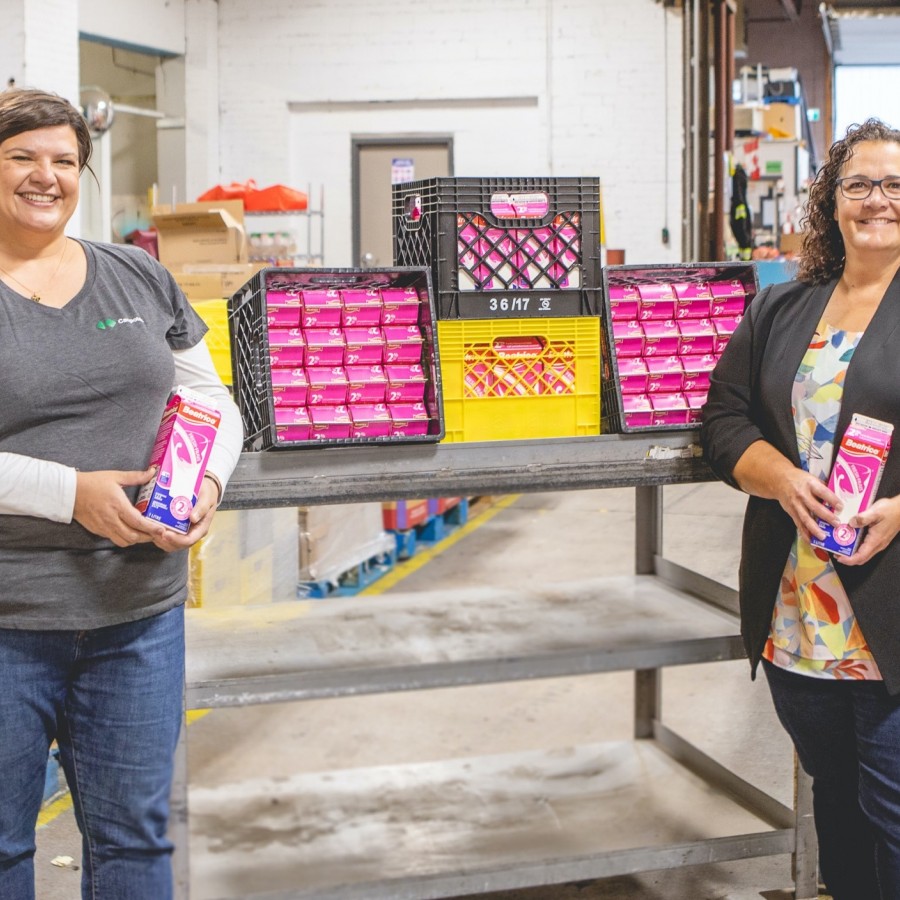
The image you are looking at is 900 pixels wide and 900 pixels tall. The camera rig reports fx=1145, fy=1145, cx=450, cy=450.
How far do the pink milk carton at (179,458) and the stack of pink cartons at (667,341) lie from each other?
940 mm

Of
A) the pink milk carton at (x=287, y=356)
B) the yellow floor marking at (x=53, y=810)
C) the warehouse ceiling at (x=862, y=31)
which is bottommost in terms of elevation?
the yellow floor marking at (x=53, y=810)

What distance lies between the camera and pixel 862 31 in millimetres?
16422

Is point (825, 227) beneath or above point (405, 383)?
above

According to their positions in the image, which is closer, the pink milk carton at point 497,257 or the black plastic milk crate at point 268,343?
the black plastic milk crate at point 268,343

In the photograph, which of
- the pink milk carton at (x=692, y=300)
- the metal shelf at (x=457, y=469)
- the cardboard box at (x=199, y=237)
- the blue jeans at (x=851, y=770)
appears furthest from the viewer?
the cardboard box at (x=199, y=237)

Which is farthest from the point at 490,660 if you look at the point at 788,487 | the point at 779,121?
the point at 779,121

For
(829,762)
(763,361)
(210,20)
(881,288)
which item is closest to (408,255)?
(763,361)

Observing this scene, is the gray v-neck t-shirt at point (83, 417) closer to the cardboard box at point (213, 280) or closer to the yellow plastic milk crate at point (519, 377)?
the yellow plastic milk crate at point (519, 377)

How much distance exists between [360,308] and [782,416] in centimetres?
86

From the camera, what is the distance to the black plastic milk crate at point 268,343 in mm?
2244

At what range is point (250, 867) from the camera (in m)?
2.79

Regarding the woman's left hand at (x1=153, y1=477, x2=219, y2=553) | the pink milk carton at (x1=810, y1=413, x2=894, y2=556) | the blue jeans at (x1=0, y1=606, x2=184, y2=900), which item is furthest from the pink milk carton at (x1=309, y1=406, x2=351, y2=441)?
the pink milk carton at (x1=810, y1=413, x2=894, y2=556)

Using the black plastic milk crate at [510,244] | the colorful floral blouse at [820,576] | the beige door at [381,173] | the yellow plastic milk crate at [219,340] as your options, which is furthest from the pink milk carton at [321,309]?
the beige door at [381,173]

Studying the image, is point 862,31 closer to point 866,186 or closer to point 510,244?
point 510,244
